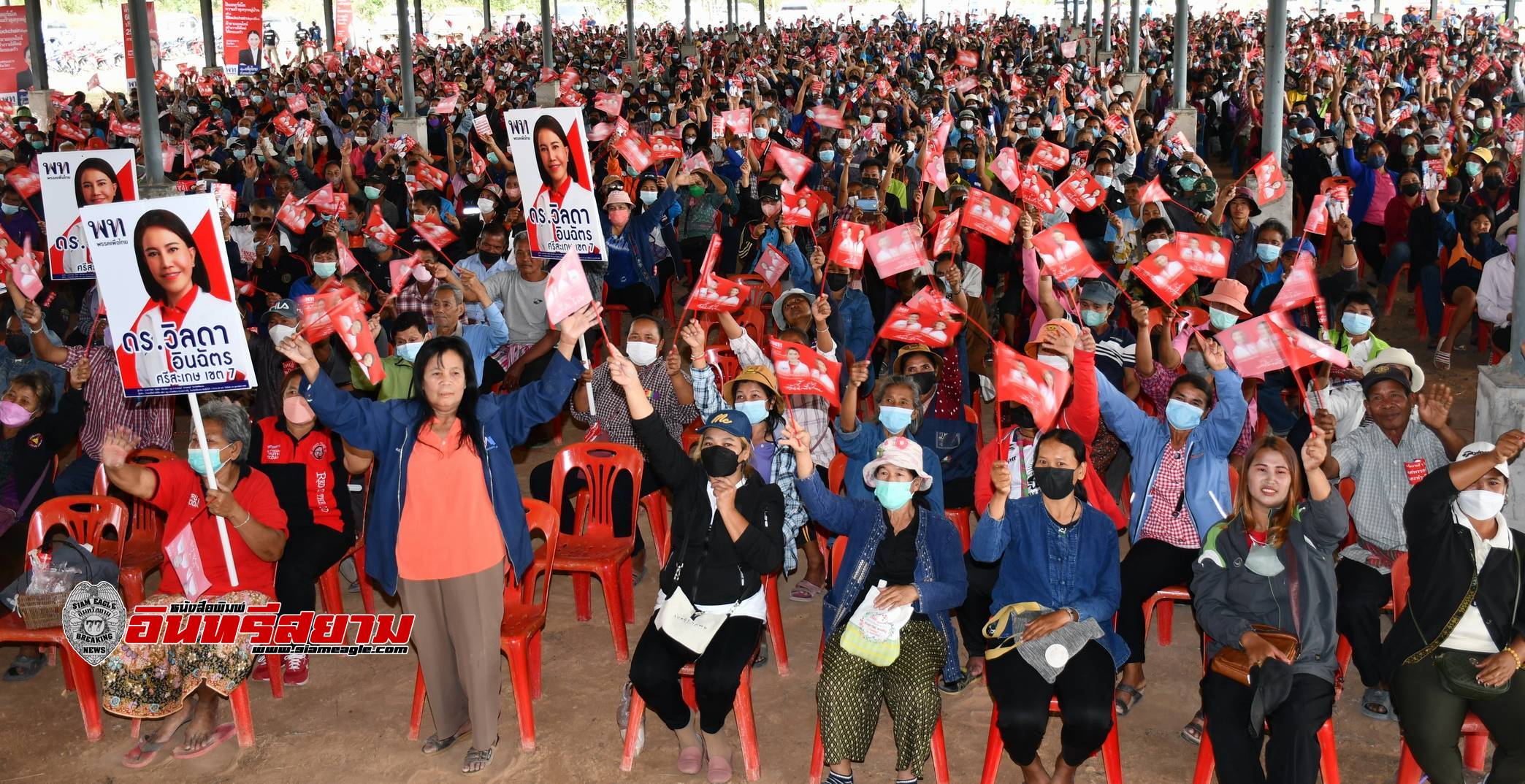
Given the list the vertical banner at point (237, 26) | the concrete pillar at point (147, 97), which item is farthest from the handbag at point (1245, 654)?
the vertical banner at point (237, 26)

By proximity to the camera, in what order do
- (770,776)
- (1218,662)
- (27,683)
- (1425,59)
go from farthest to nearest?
(1425,59) → (27,683) → (770,776) → (1218,662)

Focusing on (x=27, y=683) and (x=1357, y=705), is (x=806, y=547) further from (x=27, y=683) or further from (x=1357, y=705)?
(x=27, y=683)

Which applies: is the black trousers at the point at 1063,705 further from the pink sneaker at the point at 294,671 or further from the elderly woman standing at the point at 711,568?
the pink sneaker at the point at 294,671

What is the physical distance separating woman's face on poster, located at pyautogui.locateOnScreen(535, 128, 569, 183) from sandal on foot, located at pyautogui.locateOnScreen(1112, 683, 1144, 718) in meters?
3.83

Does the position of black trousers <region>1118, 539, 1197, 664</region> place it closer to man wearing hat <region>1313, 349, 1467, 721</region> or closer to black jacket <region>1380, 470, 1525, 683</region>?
man wearing hat <region>1313, 349, 1467, 721</region>

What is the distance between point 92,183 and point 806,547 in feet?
16.5

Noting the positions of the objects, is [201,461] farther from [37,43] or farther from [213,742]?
[37,43]

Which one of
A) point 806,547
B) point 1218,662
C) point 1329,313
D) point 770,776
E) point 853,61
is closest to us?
point 1218,662

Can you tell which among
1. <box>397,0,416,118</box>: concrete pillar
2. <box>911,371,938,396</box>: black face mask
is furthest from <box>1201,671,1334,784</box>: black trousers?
<box>397,0,416,118</box>: concrete pillar

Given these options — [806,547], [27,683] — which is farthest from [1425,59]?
[27,683]

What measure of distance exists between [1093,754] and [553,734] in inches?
83.3

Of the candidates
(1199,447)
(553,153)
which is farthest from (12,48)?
(1199,447)

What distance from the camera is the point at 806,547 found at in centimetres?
682

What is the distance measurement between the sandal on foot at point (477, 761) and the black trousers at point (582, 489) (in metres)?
1.38
